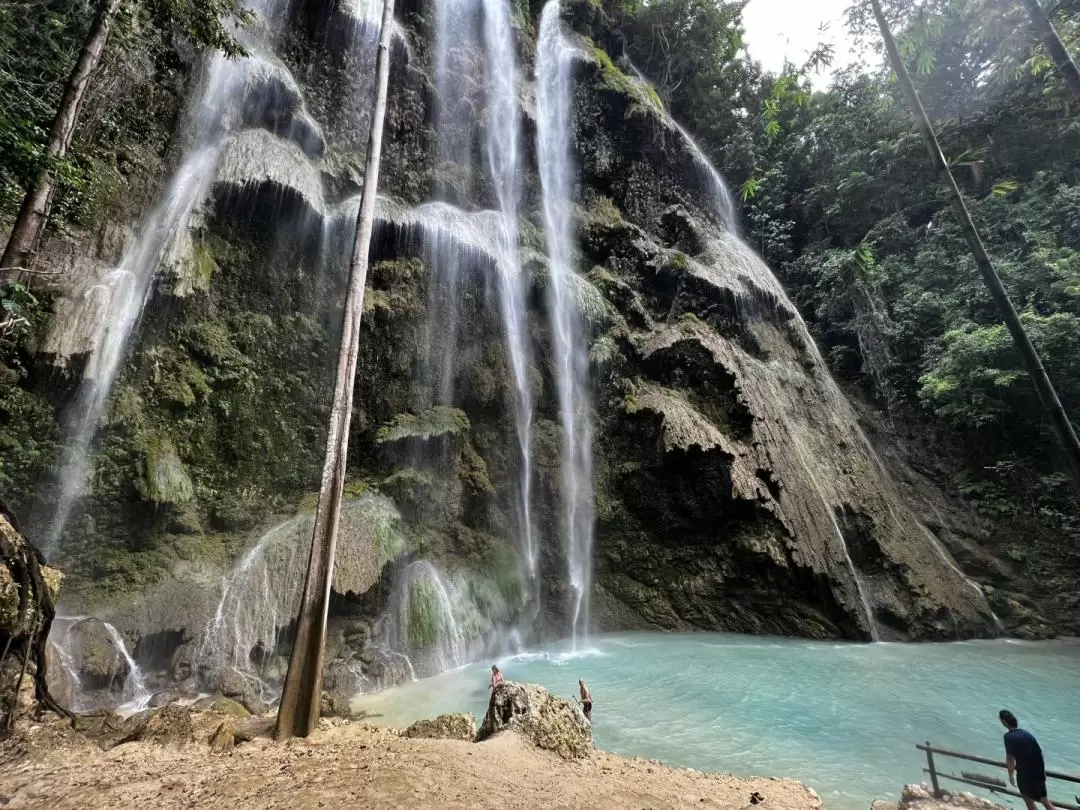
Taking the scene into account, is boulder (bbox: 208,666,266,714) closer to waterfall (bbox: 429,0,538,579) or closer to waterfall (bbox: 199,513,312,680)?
waterfall (bbox: 199,513,312,680)

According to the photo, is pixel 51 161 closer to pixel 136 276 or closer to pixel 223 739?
pixel 223 739

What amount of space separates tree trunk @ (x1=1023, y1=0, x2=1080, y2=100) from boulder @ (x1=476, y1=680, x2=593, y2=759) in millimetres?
7543

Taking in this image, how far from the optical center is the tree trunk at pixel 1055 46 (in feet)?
15.8

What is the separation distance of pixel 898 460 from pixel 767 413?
497cm

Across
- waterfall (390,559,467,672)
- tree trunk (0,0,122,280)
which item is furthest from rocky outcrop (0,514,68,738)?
waterfall (390,559,467,672)

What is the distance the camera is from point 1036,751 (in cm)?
460

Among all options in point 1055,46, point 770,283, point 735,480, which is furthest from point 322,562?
point 770,283

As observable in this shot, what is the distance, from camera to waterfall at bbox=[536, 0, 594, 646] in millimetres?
13102

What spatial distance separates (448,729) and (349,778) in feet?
6.11

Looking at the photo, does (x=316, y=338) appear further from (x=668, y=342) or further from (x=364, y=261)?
(x=668, y=342)

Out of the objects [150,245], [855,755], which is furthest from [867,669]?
[150,245]

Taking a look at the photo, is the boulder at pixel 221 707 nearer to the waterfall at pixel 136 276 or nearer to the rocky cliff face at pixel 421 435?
the rocky cliff face at pixel 421 435

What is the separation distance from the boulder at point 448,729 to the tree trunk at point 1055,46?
27.4ft

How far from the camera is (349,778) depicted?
370 centimetres
